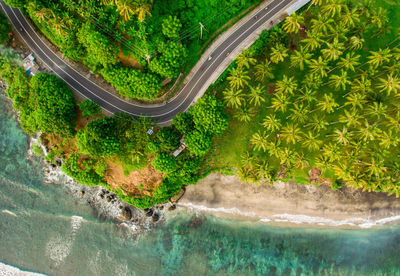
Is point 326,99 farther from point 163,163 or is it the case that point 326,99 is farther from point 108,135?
point 108,135

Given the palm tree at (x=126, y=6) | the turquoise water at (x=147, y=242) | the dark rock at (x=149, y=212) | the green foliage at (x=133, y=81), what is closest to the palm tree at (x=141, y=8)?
the palm tree at (x=126, y=6)

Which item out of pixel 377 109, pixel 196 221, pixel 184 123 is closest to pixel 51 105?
pixel 184 123

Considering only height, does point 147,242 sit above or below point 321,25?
below

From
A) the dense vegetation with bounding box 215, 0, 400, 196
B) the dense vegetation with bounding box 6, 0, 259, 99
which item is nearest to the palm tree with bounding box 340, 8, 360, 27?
the dense vegetation with bounding box 215, 0, 400, 196

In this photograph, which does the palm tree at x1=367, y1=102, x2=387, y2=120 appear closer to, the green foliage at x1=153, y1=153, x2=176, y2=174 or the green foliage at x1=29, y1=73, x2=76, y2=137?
the green foliage at x1=153, y1=153, x2=176, y2=174

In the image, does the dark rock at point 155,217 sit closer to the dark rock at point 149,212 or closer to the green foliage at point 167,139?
the dark rock at point 149,212
